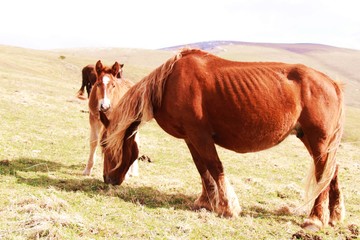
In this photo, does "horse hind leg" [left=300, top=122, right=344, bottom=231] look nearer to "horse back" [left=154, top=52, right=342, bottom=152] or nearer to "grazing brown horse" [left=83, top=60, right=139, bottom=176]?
"horse back" [left=154, top=52, right=342, bottom=152]

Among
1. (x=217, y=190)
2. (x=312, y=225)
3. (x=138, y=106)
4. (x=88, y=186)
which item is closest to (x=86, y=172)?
(x=88, y=186)

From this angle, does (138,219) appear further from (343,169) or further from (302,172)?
(343,169)

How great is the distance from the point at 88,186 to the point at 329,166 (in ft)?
14.8

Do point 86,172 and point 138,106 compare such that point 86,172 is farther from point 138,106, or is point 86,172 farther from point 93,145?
point 138,106

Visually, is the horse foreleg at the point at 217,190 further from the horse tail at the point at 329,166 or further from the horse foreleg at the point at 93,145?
the horse foreleg at the point at 93,145

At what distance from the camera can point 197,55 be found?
6992mm

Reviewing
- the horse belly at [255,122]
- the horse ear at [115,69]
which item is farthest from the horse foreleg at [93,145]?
the horse belly at [255,122]

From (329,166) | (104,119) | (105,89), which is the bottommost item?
(329,166)

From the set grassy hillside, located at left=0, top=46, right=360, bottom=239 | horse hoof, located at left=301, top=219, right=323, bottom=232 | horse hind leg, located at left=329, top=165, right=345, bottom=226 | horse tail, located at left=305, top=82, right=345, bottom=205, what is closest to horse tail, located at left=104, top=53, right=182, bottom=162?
grassy hillside, located at left=0, top=46, right=360, bottom=239

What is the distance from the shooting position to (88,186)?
764 centimetres

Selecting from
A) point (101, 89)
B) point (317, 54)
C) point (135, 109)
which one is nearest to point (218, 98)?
point (135, 109)

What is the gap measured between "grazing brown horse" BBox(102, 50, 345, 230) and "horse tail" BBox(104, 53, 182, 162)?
0.07 feet

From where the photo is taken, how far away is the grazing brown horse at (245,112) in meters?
6.44

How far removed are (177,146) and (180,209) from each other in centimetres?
866
